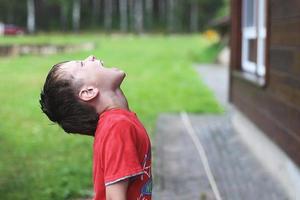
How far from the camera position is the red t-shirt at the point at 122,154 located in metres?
2.04

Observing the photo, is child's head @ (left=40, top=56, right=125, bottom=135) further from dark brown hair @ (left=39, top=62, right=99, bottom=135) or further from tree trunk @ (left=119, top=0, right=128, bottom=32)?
tree trunk @ (left=119, top=0, right=128, bottom=32)

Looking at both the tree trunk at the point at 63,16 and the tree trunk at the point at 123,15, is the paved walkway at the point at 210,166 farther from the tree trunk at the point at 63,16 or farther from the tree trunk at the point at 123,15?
the tree trunk at the point at 63,16

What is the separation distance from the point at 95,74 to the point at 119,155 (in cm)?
34

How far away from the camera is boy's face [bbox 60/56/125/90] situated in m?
2.21

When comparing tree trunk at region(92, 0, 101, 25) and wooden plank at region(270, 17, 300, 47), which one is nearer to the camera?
wooden plank at region(270, 17, 300, 47)

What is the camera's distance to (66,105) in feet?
7.38

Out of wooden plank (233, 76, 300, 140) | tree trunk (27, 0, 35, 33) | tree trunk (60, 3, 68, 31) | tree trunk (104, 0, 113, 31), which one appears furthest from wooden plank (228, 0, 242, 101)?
tree trunk (60, 3, 68, 31)

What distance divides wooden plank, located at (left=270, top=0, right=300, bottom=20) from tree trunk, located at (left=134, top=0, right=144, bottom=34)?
5751 centimetres

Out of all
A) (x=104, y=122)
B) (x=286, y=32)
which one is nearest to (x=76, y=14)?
(x=286, y=32)

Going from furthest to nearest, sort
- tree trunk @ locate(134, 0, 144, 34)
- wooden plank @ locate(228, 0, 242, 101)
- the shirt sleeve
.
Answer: tree trunk @ locate(134, 0, 144, 34) → wooden plank @ locate(228, 0, 242, 101) → the shirt sleeve

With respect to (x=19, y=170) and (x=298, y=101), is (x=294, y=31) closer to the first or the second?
(x=298, y=101)

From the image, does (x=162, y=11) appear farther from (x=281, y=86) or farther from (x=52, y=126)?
(x=281, y=86)

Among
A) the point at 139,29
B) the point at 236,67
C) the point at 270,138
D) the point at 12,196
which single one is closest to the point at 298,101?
the point at 270,138

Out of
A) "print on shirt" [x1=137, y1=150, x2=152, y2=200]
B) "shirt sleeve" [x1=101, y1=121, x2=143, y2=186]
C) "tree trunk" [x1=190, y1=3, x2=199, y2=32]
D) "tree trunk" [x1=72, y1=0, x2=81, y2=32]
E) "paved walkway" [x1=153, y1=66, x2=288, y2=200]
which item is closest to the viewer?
"shirt sleeve" [x1=101, y1=121, x2=143, y2=186]
